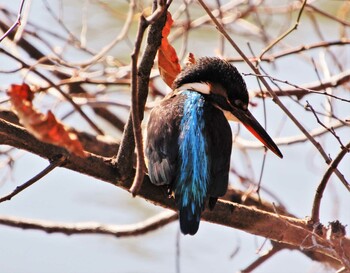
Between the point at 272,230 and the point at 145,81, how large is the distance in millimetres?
787

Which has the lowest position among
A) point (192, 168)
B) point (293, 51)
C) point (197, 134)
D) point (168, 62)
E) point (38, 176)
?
point (38, 176)

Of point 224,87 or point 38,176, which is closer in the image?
point 38,176

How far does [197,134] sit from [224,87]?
318 mm

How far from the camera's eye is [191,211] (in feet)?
7.97

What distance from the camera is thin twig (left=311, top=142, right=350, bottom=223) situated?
245 centimetres

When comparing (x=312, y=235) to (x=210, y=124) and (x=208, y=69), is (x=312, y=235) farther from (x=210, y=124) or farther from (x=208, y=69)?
(x=208, y=69)

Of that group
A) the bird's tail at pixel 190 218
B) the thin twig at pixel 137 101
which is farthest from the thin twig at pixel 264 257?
the thin twig at pixel 137 101

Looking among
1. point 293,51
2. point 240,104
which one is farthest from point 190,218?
point 293,51

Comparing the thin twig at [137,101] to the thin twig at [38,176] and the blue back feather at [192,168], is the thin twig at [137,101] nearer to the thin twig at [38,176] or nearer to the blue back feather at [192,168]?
the thin twig at [38,176]

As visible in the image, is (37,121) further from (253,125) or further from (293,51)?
(293,51)

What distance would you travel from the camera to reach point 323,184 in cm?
256

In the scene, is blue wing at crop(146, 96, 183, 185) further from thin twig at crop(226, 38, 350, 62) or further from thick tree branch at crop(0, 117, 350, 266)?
thin twig at crop(226, 38, 350, 62)

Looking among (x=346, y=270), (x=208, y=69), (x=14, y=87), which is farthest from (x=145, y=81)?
(x=346, y=270)

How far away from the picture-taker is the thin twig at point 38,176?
2133mm
